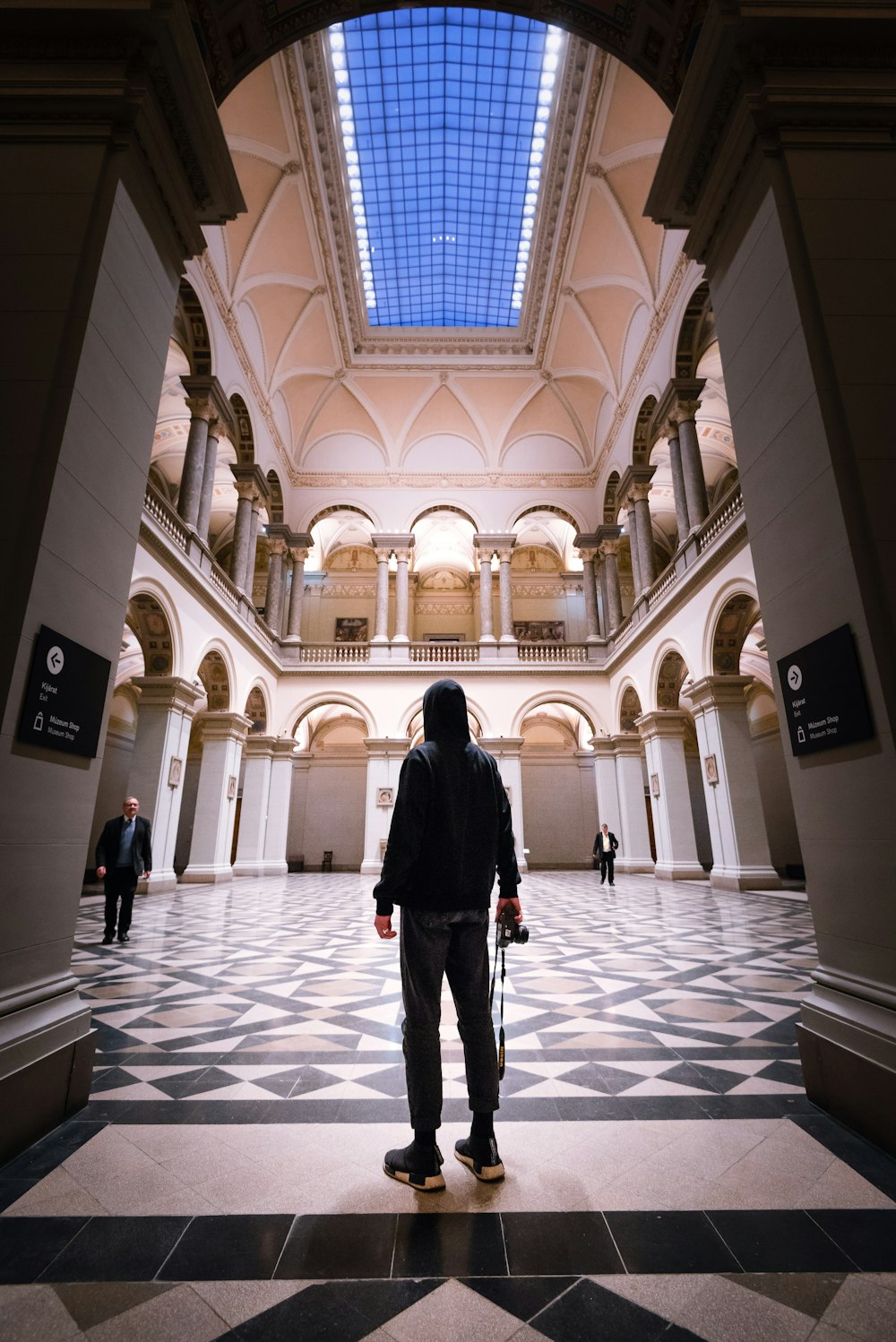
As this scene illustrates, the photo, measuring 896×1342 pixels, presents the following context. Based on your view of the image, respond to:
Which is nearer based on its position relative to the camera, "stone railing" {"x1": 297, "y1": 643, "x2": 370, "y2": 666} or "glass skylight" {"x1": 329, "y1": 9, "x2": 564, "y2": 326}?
"glass skylight" {"x1": 329, "y1": 9, "x2": 564, "y2": 326}

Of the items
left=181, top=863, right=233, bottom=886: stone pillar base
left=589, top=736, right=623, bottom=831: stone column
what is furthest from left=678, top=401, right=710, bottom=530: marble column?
left=181, top=863, right=233, bottom=886: stone pillar base

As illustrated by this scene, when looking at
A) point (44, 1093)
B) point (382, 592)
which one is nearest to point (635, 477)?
point (382, 592)

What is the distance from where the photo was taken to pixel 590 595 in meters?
20.9

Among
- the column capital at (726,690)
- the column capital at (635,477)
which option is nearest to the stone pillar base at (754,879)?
the column capital at (726,690)

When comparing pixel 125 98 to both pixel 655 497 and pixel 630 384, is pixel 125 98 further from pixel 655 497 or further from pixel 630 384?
pixel 655 497

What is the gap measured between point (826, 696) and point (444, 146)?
16625 mm

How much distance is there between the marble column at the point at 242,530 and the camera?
Result: 16586 mm

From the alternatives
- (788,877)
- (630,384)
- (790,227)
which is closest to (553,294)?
(630,384)

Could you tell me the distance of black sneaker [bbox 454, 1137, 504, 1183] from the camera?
2059 millimetres

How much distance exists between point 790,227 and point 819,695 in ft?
8.20

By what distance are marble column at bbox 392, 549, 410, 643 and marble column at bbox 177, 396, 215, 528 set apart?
7695 millimetres

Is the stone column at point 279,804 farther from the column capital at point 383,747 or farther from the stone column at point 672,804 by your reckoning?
the stone column at point 672,804

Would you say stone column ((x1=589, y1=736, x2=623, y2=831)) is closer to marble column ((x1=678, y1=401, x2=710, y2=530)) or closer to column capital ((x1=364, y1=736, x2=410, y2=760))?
column capital ((x1=364, y1=736, x2=410, y2=760))

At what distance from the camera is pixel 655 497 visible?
2209cm
